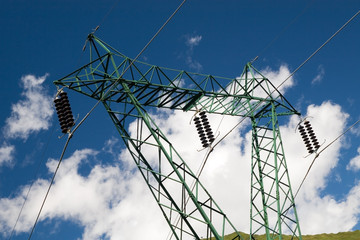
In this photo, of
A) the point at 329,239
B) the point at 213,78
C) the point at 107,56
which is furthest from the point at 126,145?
the point at 329,239

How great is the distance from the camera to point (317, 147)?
22.3 meters

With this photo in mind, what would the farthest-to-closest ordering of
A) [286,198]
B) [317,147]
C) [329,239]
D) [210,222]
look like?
1. [329,239]
2. [317,147]
3. [286,198]
4. [210,222]

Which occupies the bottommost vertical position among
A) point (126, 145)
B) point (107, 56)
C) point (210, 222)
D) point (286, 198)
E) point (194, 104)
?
point (210, 222)

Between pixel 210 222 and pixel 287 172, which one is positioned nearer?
pixel 210 222

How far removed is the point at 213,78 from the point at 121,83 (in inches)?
233

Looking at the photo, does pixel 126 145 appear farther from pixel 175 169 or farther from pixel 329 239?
pixel 329 239

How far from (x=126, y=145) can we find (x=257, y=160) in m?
7.86

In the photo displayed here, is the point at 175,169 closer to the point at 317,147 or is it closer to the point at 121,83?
the point at 121,83

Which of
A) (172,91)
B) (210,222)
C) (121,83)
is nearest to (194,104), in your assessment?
(172,91)

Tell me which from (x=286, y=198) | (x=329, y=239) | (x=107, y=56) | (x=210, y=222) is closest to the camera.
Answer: (x=210, y=222)

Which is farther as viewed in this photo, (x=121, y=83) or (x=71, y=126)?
(x=121, y=83)

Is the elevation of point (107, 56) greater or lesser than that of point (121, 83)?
greater

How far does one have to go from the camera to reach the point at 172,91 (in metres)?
18.7

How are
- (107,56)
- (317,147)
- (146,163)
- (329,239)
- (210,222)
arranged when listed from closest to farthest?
→ (210,222)
(146,163)
(107,56)
(317,147)
(329,239)
